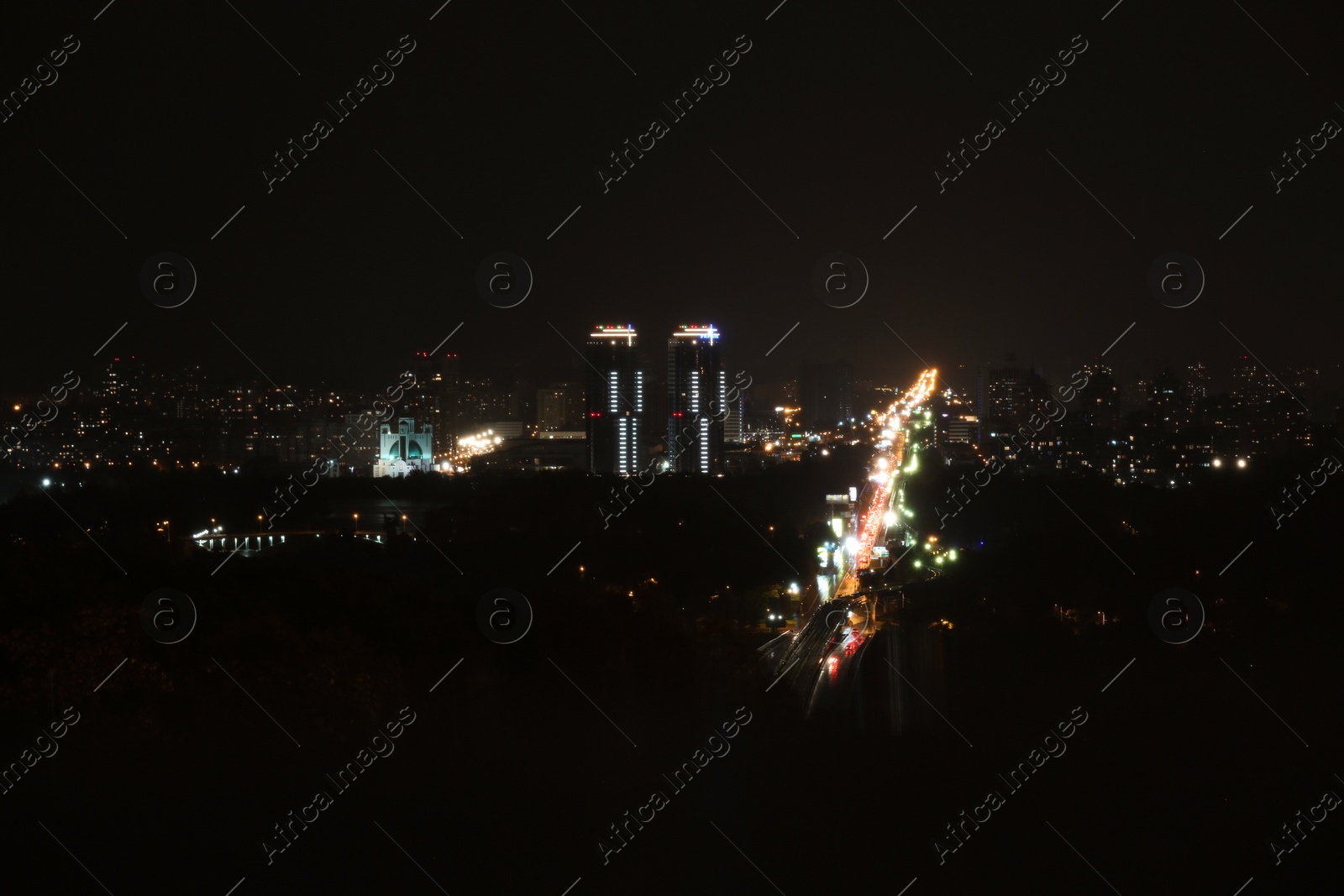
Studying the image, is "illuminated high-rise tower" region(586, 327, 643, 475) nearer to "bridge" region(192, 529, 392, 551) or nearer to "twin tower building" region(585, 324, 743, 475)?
"twin tower building" region(585, 324, 743, 475)

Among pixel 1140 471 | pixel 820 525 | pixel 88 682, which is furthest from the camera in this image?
pixel 1140 471

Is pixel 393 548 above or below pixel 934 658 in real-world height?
above

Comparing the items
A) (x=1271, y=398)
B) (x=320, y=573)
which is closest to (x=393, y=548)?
(x=320, y=573)

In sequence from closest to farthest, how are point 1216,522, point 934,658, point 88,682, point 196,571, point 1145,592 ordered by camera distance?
point 88,682 → point 196,571 → point 934,658 → point 1145,592 → point 1216,522

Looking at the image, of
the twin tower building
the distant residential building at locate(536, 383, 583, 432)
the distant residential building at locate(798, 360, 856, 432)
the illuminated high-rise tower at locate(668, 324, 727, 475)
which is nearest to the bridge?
the twin tower building

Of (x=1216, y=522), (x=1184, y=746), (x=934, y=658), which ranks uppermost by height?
(x=934, y=658)

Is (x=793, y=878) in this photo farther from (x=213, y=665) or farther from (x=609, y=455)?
(x=609, y=455)

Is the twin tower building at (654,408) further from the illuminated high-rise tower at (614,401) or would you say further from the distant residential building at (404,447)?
the distant residential building at (404,447)

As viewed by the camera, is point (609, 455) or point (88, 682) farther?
point (609, 455)

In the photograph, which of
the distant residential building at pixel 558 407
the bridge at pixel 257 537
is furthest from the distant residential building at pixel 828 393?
the bridge at pixel 257 537
